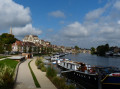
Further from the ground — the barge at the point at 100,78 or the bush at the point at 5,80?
the bush at the point at 5,80

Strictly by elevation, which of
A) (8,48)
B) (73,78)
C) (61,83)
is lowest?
(73,78)

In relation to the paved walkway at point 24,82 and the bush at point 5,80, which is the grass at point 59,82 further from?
the bush at point 5,80

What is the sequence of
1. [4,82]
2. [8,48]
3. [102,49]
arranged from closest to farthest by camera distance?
1. [4,82]
2. [8,48]
3. [102,49]

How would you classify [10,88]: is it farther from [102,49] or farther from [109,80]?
[102,49]

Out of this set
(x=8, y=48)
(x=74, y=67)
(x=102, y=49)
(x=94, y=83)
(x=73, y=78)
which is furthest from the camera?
(x=102, y=49)

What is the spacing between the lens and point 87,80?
2080 centimetres

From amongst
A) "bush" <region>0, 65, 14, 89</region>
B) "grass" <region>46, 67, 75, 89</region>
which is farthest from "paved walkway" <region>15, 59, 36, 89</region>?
"grass" <region>46, 67, 75, 89</region>

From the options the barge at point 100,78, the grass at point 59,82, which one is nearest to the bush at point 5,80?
the grass at point 59,82

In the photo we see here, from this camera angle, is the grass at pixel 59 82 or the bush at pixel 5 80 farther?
the grass at pixel 59 82

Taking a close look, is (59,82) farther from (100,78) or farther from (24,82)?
(100,78)

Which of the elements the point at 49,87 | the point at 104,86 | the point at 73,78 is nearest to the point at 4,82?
the point at 49,87

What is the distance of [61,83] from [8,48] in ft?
246

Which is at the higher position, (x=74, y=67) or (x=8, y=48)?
(x=8, y=48)

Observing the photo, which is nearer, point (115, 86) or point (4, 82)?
point (4, 82)
